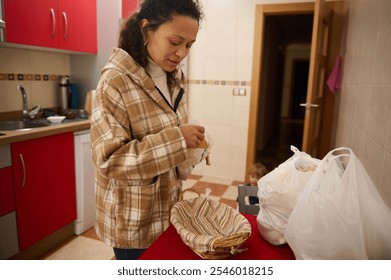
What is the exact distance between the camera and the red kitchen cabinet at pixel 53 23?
165 centimetres

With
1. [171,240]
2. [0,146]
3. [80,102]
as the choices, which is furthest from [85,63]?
[171,240]

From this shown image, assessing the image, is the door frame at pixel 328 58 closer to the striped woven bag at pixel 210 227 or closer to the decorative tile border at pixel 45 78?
the decorative tile border at pixel 45 78

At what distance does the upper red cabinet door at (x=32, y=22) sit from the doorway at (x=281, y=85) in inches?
83.8

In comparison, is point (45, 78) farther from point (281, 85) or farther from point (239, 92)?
point (281, 85)

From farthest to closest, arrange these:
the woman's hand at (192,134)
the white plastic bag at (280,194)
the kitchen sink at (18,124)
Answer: the kitchen sink at (18,124) < the woman's hand at (192,134) < the white plastic bag at (280,194)

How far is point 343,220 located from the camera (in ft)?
1.79

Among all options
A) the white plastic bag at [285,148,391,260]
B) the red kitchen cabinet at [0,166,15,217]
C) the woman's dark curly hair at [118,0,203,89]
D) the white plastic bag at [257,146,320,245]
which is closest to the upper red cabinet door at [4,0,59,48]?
the red kitchen cabinet at [0,166,15,217]

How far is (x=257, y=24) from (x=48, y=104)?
1928 mm

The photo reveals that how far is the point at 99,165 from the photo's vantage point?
0.71 meters

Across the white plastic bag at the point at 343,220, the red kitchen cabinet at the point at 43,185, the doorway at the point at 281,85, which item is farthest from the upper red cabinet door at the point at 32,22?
the doorway at the point at 281,85

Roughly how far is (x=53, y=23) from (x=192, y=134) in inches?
63.0

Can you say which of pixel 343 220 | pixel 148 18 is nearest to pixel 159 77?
pixel 148 18

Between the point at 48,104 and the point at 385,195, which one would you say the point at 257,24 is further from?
the point at 385,195

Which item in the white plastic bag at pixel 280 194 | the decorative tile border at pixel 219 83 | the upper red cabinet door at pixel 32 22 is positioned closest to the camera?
the white plastic bag at pixel 280 194
